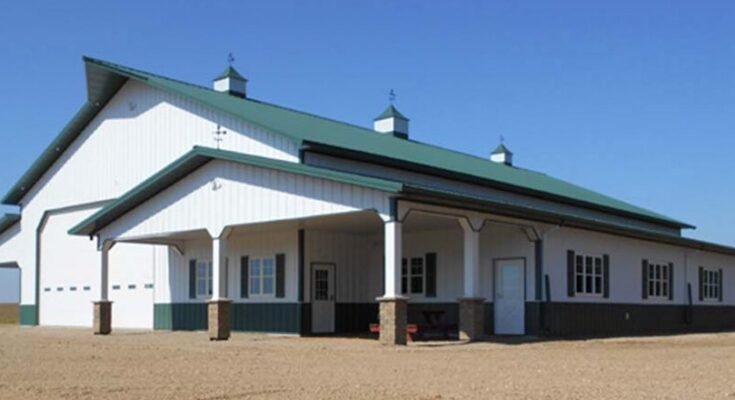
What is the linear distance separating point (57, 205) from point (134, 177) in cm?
555

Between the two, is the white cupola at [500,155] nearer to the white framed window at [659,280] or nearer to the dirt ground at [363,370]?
the white framed window at [659,280]

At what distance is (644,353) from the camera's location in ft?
58.5

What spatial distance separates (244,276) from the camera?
27062 millimetres

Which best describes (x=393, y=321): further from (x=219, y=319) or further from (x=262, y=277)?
(x=262, y=277)

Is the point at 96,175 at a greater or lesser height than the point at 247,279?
greater

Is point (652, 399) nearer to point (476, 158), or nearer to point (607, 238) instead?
point (607, 238)

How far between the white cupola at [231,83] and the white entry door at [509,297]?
11.0 m

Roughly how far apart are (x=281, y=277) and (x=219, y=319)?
3.35 metres

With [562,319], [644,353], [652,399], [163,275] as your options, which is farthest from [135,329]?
[652,399]

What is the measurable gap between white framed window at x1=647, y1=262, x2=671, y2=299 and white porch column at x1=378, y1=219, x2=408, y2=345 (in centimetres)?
1286

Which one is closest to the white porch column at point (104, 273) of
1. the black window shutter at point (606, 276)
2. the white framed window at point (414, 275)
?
the white framed window at point (414, 275)

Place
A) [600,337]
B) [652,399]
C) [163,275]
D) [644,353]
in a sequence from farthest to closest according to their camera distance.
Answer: [163,275]
[600,337]
[644,353]
[652,399]

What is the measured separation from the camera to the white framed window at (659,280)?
29.8 metres

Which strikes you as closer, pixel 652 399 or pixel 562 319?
pixel 652 399
